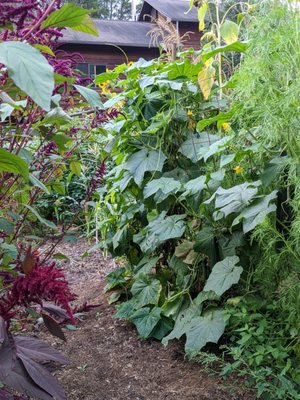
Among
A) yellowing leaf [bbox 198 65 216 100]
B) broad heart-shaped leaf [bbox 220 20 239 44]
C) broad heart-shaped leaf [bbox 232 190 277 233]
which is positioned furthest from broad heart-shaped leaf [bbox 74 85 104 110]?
broad heart-shaped leaf [bbox 220 20 239 44]

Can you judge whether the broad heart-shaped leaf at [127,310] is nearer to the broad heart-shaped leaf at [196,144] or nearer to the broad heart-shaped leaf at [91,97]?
the broad heart-shaped leaf at [196,144]

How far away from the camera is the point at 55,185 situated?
177cm

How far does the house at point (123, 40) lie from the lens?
45.2 feet

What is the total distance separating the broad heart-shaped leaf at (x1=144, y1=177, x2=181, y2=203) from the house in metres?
10.9

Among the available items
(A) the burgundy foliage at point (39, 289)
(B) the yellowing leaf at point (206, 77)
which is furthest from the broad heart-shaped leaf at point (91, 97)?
(B) the yellowing leaf at point (206, 77)

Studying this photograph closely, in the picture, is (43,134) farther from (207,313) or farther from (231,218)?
(207,313)

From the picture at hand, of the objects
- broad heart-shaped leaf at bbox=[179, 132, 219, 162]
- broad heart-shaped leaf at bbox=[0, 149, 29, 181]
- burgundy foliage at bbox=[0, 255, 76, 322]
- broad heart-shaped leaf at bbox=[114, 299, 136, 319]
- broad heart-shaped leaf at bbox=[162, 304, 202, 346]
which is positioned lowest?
broad heart-shaped leaf at bbox=[114, 299, 136, 319]

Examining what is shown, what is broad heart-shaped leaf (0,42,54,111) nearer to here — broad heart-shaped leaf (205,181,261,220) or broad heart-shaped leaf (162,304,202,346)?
broad heart-shaped leaf (205,181,261,220)

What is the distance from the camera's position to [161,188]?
222 cm

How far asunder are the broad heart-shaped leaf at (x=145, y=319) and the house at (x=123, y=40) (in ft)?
36.3

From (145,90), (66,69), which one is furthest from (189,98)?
(66,69)

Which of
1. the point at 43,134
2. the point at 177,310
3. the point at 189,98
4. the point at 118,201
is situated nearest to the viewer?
the point at 43,134

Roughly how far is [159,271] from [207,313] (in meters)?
0.54

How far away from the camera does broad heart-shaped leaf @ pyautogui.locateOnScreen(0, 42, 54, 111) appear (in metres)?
0.69
